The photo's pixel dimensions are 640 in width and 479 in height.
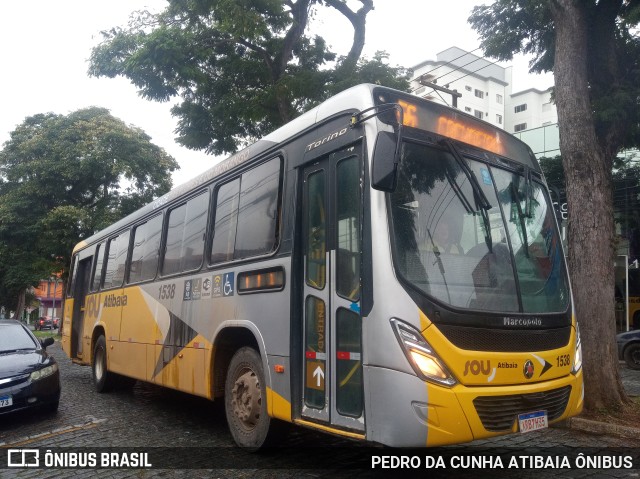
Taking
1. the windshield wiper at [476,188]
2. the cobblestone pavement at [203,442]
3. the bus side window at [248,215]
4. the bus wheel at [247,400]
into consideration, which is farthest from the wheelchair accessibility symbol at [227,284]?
the windshield wiper at [476,188]

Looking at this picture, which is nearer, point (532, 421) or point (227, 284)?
point (532, 421)

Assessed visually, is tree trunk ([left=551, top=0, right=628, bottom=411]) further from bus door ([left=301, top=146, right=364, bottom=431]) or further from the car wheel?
the car wheel

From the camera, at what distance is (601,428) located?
271 inches

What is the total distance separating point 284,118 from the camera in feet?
44.6

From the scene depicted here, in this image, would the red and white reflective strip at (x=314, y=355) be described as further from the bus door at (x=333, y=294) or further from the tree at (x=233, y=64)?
the tree at (x=233, y=64)

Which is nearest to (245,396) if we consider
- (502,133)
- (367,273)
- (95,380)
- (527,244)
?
(367,273)

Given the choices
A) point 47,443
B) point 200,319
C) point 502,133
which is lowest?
point 47,443

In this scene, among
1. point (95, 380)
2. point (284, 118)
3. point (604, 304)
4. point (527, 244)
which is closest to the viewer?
point (527, 244)

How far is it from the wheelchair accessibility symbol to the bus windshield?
247cm

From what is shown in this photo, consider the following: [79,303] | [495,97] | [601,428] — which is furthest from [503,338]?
[495,97]

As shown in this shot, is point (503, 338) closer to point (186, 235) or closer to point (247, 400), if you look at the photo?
point (247, 400)

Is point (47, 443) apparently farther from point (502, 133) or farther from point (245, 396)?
point (502, 133)

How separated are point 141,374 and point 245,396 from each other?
3.20m

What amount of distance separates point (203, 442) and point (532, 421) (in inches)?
149
